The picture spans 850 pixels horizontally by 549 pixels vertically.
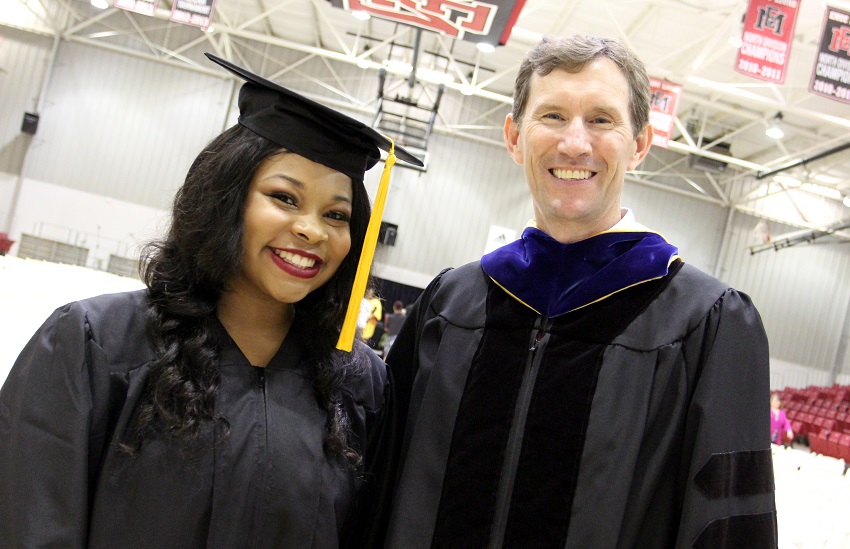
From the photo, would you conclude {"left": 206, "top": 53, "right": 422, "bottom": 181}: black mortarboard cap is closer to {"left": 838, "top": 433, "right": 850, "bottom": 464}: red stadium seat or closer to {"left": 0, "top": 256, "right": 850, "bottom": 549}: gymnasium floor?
{"left": 0, "top": 256, "right": 850, "bottom": 549}: gymnasium floor

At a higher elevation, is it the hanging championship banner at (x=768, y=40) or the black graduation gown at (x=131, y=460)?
the hanging championship banner at (x=768, y=40)

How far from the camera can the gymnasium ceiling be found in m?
12.5

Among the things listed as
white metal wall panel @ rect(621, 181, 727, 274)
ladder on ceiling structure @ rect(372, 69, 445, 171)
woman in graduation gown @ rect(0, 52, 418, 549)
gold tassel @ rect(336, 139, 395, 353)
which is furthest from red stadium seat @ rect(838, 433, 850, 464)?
gold tassel @ rect(336, 139, 395, 353)

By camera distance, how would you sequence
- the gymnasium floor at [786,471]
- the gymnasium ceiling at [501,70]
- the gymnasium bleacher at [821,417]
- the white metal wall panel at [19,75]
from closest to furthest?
the gymnasium floor at [786,471] < the gymnasium bleacher at [821,417] < the gymnasium ceiling at [501,70] < the white metal wall panel at [19,75]

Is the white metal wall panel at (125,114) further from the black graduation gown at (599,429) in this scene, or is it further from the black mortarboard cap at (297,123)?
the black graduation gown at (599,429)

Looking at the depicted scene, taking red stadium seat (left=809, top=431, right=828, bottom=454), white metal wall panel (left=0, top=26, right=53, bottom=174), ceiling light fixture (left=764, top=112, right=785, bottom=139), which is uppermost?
ceiling light fixture (left=764, top=112, right=785, bottom=139)

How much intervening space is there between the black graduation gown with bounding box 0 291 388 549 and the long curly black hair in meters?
0.04

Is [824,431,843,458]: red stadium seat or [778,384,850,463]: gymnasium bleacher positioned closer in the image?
[824,431,843,458]: red stadium seat

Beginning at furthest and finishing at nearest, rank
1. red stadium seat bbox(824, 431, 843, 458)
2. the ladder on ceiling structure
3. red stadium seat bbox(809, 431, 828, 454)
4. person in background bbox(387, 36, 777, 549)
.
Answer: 1. the ladder on ceiling structure
2. red stadium seat bbox(809, 431, 828, 454)
3. red stadium seat bbox(824, 431, 843, 458)
4. person in background bbox(387, 36, 777, 549)

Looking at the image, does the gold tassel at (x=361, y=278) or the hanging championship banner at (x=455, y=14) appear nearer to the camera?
the gold tassel at (x=361, y=278)

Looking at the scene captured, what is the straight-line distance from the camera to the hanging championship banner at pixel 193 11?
9.59 m

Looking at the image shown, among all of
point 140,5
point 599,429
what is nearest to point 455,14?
point 140,5

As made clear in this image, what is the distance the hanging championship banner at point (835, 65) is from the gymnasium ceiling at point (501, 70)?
490 centimetres

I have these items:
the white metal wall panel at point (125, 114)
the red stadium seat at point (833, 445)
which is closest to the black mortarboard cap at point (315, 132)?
the red stadium seat at point (833, 445)
